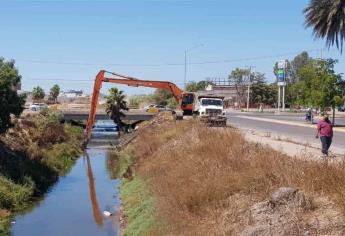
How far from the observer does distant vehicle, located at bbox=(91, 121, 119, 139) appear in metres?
81.3

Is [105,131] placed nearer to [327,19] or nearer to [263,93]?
[327,19]

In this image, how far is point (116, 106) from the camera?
286ft

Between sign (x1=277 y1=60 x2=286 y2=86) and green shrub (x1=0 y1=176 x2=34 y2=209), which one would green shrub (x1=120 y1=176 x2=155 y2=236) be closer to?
green shrub (x1=0 y1=176 x2=34 y2=209)

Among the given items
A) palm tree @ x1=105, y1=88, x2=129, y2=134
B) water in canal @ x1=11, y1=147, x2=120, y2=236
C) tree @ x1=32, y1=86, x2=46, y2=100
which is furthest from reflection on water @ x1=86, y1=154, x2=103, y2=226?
tree @ x1=32, y1=86, x2=46, y2=100

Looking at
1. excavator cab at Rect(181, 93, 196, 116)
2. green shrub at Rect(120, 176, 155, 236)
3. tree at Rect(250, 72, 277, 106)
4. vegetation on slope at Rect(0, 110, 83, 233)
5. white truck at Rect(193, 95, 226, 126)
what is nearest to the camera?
green shrub at Rect(120, 176, 155, 236)

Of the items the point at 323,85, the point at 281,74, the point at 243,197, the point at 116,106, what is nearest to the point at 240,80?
the point at 281,74

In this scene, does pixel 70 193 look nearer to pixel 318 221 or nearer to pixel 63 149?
pixel 63 149

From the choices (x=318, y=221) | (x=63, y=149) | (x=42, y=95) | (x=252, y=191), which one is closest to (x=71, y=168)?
(x=63, y=149)

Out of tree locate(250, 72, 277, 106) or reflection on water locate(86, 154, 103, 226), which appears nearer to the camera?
reflection on water locate(86, 154, 103, 226)

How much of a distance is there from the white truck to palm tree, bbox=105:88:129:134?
32.1 metres

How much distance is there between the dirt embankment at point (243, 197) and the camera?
37.7 feet

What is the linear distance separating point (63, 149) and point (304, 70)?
91.5 feet

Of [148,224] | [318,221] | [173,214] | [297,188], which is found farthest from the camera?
[148,224]

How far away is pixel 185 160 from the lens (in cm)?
2203
